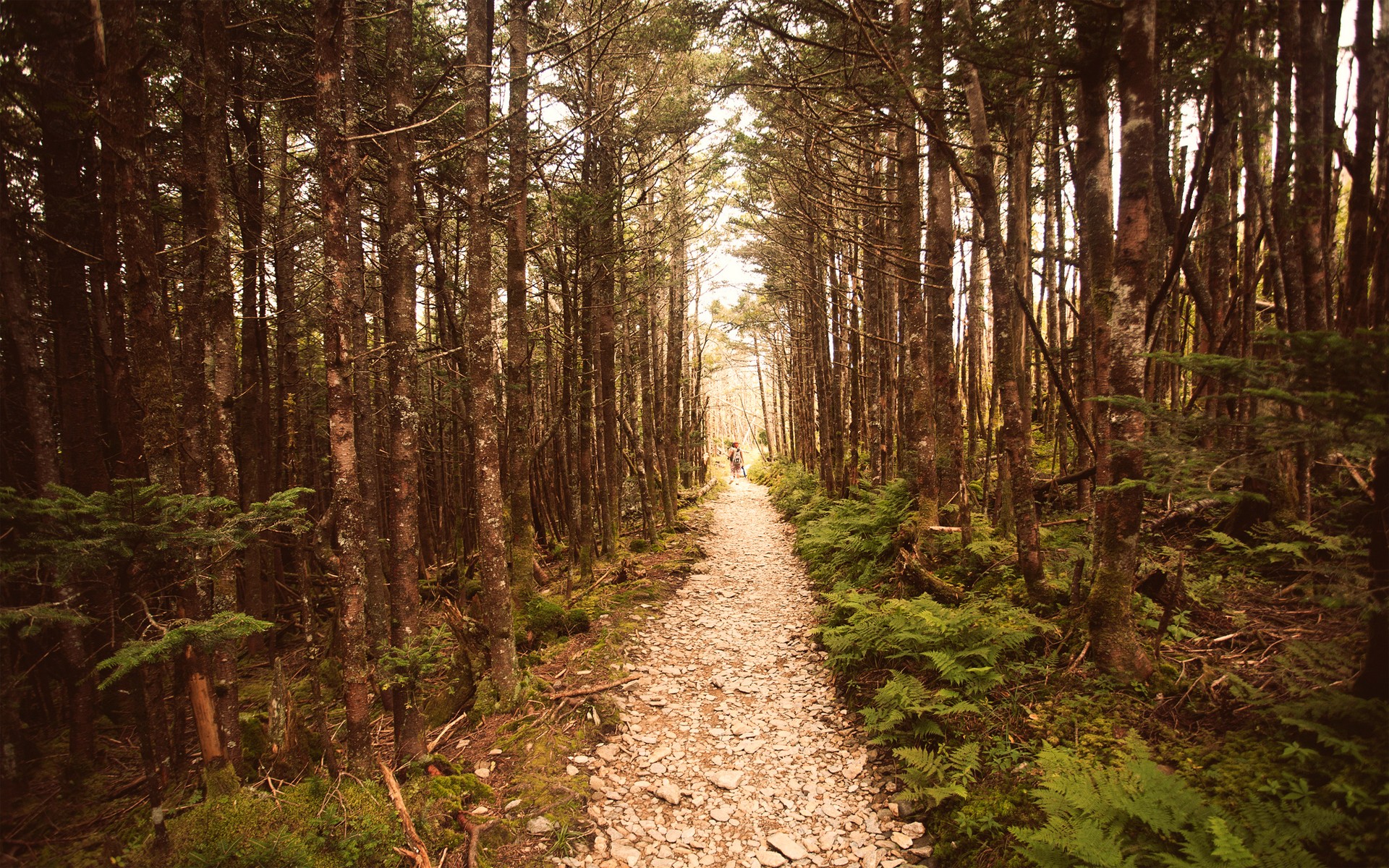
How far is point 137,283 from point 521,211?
4173mm

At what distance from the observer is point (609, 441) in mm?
11281

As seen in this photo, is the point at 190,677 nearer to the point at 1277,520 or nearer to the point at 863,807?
the point at 863,807

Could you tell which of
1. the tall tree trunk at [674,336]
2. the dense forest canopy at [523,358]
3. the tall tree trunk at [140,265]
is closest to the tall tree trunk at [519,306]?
the dense forest canopy at [523,358]

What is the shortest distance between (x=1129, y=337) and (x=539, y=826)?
19.2ft

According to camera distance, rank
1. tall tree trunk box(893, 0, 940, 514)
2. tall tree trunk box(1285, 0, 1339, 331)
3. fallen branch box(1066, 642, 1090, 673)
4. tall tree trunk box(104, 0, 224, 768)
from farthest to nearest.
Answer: tall tree trunk box(893, 0, 940, 514) → fallen branch box(1066, 642, 1090, 673) → tall tree trunk box(1285, 0, 1339, 331) → tall tree trunk box(104, 0, 224, 768)

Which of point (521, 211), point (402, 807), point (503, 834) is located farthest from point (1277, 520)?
point (521, 211)

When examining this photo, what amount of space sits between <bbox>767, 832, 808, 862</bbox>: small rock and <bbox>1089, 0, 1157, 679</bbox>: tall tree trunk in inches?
107

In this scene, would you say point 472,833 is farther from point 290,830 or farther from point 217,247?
point 217,247

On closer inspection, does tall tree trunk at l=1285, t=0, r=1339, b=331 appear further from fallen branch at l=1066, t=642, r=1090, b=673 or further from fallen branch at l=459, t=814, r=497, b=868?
fallen branch at l=459, t=814, r=497, b=868

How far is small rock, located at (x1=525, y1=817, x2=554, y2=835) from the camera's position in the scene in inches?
165

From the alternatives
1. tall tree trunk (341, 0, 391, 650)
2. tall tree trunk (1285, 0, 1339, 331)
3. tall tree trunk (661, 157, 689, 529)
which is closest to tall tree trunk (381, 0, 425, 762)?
tall tree trunk (341, 0, 391, 650)

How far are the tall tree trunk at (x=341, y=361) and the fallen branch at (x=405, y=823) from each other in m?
0.21

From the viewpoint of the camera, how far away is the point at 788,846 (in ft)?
13.4

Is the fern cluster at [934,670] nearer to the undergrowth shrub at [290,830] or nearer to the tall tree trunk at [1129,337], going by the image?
the tall tree trunk at [1129,337]
